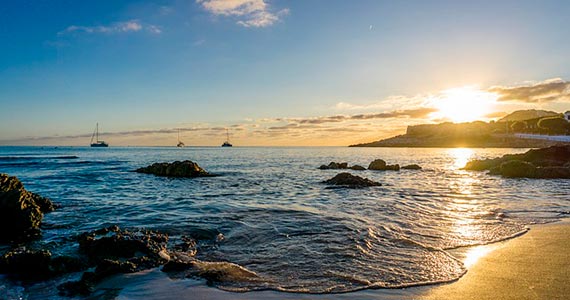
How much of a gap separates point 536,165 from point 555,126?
207 ft

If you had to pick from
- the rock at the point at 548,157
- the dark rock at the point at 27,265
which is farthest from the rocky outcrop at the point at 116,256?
the rock at the point at 548,157

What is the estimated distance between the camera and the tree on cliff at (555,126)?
75531mm

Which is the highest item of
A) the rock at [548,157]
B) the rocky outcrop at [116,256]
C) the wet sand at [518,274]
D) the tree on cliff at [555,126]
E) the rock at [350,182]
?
the tree on cliff at [555,126]

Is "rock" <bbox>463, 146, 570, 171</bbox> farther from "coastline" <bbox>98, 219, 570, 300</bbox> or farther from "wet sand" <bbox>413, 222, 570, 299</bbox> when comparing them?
"coastline" <bbox>98, 219, 570, 300</bbox>

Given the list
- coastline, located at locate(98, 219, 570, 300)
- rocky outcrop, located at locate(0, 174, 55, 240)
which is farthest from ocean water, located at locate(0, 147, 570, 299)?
rocky outcrop, located at locate(0, 174, 55, 240)

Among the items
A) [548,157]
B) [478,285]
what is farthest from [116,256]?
[548,157]

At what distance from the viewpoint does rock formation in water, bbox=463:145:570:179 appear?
26016mm

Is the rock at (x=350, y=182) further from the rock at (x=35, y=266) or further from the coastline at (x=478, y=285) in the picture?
the rock at (x=35, y=266)

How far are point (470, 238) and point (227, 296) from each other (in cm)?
624

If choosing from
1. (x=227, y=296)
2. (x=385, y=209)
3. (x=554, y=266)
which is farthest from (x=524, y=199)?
(x=227, y=296)

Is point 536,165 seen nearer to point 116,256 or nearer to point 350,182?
point 350,182

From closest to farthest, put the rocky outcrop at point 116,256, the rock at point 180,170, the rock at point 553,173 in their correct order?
the rocky outcrop at point 116,256 < the rock at point 553,173 < the rock at point 180,170

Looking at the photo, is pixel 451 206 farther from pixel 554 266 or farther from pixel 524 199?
pixel 554 266

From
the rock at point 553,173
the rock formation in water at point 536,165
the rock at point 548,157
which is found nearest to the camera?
the rock at point 553,173
